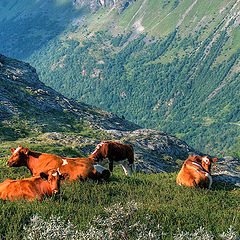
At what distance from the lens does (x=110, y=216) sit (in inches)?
407

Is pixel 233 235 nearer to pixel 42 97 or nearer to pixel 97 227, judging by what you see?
pixel 97 227

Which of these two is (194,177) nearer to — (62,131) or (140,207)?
(140,207)

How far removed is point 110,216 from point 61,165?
20.9 ft

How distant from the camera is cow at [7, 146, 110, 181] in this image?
1548cm

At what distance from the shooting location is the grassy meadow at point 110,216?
907 centimetres

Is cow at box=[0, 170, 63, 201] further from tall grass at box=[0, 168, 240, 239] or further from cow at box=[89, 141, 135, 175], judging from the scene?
cow at box=[89, 141, 135, 175]

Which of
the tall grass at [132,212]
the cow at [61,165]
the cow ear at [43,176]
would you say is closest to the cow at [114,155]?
the cow at [61,165]

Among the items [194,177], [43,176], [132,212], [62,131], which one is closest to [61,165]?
[43,176]

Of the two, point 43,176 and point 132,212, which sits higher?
point 132,212

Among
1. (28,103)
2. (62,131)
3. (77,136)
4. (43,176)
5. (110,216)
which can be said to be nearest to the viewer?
(110,216)

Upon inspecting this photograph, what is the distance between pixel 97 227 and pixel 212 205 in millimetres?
6147

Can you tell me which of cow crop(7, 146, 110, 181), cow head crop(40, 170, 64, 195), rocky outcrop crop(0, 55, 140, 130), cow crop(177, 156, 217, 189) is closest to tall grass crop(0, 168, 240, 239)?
cow head crop(40, 170, 64, 195)

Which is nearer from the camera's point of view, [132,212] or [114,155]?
[132,212]

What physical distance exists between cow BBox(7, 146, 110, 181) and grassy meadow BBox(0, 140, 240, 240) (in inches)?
38.1
